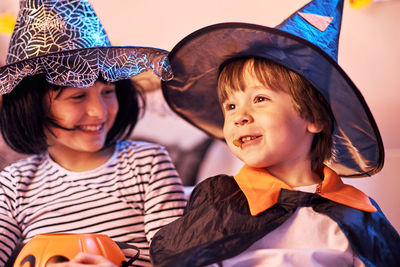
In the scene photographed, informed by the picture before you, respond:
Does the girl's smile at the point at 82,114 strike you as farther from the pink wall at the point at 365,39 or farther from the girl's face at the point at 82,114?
the pink wall at the point at 365,39

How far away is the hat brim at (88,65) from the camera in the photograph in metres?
0.98

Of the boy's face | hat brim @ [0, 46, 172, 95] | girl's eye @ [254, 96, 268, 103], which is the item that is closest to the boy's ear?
the boy's face

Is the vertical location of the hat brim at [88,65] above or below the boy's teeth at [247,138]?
above

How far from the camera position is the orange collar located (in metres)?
0.89

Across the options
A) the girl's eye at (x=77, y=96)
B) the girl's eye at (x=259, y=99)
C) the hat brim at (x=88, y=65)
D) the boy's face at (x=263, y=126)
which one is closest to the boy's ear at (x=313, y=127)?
the boy's face at (x=263, y=126)

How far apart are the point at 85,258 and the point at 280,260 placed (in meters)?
0.36

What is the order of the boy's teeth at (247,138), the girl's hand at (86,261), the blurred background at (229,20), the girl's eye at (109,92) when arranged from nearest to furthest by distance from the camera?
the girl's hand at (86,261)
the boy's teeth at (247,138)
the girl's eye at (109,92)
the blurred background at (229,20)

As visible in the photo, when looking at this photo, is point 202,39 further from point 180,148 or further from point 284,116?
point 180,148

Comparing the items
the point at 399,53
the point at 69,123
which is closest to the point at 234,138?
the point at 69,123

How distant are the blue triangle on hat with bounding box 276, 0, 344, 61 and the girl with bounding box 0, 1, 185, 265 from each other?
0.48 metres

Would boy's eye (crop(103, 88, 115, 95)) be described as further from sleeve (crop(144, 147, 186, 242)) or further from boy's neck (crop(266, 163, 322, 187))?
boy's neck (crop(266, 163, 322, 187))

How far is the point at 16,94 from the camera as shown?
1.23 metres

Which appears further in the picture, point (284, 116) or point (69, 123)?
point (69, 123)

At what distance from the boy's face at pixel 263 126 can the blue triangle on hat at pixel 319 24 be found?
0.41 ft
